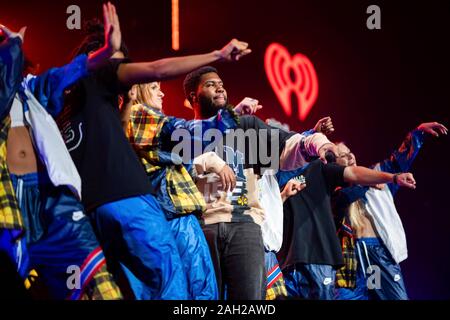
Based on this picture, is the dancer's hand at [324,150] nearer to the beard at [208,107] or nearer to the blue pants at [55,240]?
the beard at [208,107]

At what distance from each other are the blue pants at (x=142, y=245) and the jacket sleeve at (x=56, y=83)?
0.55 meters

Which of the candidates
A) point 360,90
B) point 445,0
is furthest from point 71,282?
point 445,0

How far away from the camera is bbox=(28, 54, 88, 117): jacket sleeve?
3.23m

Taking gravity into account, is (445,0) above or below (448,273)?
above

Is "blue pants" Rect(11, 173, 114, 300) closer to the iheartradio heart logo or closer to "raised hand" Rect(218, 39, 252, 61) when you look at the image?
"raised hand" Rect(218, 39, 252, 61)

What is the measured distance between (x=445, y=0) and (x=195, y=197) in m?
3.24

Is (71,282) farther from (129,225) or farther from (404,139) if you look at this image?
(404,139)

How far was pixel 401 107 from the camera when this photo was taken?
5941 millimetres

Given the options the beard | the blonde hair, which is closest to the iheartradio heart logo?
the beard

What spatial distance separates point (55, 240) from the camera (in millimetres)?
3150

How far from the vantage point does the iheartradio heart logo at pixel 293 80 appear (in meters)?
5.79

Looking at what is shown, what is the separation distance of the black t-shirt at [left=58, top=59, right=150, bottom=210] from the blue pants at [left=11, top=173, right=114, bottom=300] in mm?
127

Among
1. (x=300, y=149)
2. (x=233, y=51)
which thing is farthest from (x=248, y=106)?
(x=233, y=51)
